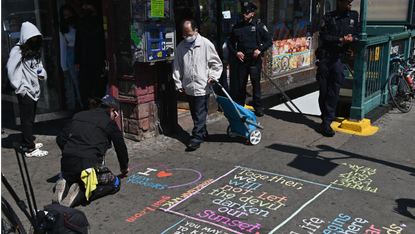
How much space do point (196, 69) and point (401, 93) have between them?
15.6 feet

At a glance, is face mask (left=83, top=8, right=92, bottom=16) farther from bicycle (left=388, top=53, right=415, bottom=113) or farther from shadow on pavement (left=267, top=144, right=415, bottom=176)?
bicycle (left=388, top=53, right=415, bottom=113)

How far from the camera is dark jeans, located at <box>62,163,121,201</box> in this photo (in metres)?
4.58

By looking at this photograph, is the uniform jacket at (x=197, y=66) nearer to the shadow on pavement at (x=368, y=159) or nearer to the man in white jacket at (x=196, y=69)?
the man in white jacket at (x=196, y=69)

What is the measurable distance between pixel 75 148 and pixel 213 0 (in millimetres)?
4836

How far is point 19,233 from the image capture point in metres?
2.80

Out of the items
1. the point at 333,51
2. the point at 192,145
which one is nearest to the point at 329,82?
the point at 333,51

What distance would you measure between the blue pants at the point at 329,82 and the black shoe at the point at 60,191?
4349mm

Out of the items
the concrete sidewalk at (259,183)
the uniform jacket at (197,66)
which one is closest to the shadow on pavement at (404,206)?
the concrete sidewalk at (259,183)

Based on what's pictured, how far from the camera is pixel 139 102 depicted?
6.63 m

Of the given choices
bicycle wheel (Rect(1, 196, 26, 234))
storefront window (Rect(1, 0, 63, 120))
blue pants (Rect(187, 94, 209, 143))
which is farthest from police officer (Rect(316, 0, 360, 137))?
bicycle wheel (Rect(1, 196, 26, 234))

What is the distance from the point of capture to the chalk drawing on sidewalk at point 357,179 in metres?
4.94

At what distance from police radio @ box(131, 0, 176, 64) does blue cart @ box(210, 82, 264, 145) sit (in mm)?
1065

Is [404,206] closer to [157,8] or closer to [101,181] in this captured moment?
[101,181]

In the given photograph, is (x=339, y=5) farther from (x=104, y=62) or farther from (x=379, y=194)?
(x=104, y=62)
